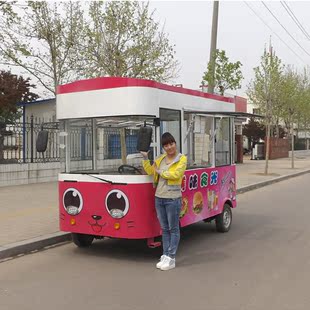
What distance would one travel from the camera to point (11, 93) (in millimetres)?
18406

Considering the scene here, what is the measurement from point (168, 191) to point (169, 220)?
15.5 inches

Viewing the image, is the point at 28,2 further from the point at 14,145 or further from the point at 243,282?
the point at 243,282

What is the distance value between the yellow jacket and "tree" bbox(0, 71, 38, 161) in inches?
495

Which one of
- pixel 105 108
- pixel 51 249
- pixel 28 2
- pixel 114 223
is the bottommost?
pixel 51 249

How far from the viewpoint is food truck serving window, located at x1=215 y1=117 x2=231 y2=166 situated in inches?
327

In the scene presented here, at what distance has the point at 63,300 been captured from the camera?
499cm

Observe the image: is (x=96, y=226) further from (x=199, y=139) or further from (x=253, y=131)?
(x=253, y=131)

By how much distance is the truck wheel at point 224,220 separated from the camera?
8.69 meters

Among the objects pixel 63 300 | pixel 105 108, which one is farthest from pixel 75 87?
pixel 63 300

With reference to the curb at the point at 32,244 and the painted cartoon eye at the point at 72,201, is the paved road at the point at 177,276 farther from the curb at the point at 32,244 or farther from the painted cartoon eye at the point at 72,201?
the painted cartoon eye at the point at 72,201

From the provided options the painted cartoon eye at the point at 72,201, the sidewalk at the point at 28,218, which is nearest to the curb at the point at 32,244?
the sidewalk at the point at 28,218

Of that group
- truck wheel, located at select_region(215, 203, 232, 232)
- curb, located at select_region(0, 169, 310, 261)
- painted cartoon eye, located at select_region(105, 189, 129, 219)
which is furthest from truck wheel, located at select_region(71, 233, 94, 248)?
truck wheel, located at select_region(215, 203, 232, 232)

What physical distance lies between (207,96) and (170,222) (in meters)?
2.73

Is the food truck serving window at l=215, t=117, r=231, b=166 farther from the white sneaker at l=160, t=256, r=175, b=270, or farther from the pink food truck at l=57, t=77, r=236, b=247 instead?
the white sneaker at l=160, t=256, r=175, b=270
